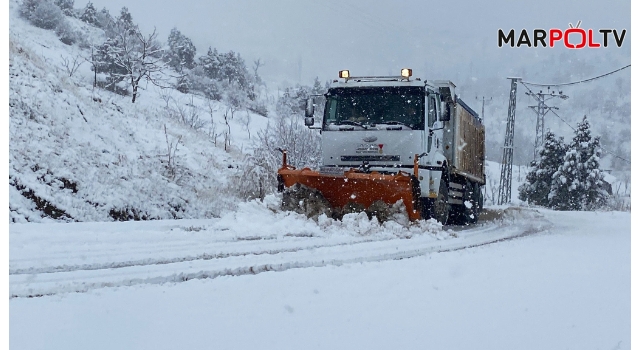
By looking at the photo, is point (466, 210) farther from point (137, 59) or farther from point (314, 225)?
point (137, 59)

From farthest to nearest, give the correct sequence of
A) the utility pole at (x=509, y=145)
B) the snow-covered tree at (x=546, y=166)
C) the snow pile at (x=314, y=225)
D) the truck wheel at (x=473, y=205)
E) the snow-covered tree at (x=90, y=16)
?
the snow-covered tree at (x=90, y=16) → the snow-covered tree at (x=546, y=166) → the utility pole at (x=509, y=145) → the truck wheel at (x=473, y=205) → the snow pile at (x=314, y=225)

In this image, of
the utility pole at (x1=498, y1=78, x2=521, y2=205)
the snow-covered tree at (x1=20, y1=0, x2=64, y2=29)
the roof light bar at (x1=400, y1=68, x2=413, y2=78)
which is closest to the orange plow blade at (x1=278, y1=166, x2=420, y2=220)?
the roof light bar at (x1=400, y1=68, x2=413, y2=78)

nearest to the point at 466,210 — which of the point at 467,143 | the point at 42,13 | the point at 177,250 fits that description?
the point at 467,143

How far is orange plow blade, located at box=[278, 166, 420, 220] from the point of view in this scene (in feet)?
35.6

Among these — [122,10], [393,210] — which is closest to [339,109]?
[393,210]

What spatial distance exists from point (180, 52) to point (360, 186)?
139ft

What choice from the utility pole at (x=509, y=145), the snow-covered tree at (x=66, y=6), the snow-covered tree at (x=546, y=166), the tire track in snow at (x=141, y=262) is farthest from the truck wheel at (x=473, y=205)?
the snow-covered tree at (x=66, y=6)

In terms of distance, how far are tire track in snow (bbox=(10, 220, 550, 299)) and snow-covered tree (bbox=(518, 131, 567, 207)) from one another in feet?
97.2

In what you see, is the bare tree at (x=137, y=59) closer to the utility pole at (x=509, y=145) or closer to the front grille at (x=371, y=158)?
the utility pole at (x=509, y=145)

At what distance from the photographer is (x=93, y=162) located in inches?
565

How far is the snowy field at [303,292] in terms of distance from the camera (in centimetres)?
413

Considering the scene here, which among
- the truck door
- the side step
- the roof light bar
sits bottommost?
the side step

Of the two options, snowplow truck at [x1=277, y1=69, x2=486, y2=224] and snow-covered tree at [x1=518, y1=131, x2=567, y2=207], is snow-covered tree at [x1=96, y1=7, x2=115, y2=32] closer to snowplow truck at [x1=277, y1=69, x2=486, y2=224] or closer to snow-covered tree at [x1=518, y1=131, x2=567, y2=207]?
snow-covered tree at [x1=518, y1=131, x2=567, y2=207]

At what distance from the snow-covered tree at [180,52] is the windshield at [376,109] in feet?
128
